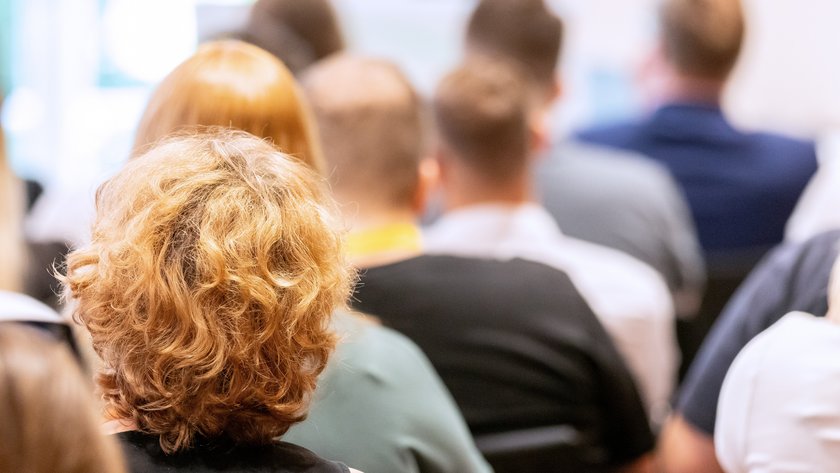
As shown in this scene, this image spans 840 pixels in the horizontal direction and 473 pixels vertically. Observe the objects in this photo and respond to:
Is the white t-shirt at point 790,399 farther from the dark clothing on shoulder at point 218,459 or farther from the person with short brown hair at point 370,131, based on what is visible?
the person with short brown hair at point 370,131

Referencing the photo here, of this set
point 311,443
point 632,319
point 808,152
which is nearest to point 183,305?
point 311,443

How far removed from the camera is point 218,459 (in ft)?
3.60

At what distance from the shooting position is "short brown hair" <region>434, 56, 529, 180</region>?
2412 mm

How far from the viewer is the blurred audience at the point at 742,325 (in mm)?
1648

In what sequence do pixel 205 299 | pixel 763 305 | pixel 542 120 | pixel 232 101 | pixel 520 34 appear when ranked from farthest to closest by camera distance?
pixel 520 34 < pixel 542 120 < pixel 763 305 < pixel 232 101 < pixel 205 299

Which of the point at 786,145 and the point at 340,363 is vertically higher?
the point at 340,363

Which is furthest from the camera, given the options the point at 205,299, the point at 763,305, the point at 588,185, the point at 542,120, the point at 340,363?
the point at 542,120

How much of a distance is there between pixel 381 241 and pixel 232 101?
498mm

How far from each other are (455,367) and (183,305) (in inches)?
35.5

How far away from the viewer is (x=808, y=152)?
3.30m

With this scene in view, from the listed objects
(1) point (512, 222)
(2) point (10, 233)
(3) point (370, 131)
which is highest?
(3) point (370, 131)

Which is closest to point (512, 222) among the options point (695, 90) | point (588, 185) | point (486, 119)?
point (486, 119)

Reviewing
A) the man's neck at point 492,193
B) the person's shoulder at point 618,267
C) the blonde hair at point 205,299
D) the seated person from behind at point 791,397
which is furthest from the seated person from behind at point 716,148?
the blonde hair at point 205,299

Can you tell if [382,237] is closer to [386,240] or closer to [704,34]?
[386,240]
